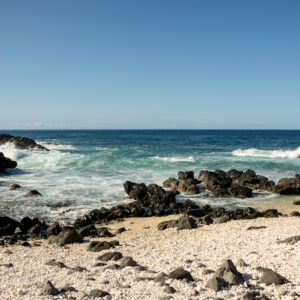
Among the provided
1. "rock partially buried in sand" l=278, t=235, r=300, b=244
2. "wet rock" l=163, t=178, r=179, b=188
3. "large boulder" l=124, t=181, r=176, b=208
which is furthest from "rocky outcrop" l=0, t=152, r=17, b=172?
"rock partially buried in sand" l=278, t=235, r=300, b=244

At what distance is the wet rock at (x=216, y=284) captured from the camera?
608 centimetres

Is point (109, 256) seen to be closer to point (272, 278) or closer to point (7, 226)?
point (272, 278)

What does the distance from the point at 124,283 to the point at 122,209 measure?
880cm

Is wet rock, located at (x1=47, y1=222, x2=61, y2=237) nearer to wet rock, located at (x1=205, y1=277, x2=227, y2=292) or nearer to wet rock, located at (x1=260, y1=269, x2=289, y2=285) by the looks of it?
wet rock, located at (x1=205, y1=277, x2=227, y2=292)

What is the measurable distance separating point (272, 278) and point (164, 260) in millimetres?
2837

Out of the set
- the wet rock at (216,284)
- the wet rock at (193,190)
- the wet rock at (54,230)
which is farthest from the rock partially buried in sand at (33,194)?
the wet rock at (216,284)

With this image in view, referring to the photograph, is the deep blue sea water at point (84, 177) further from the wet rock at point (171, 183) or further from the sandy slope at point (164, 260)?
the sandy slope at point (164, 260)

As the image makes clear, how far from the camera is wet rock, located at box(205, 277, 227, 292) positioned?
20.0 feet

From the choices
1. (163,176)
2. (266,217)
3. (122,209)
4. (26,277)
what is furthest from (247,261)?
(163,176)

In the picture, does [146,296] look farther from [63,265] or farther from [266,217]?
[266,217]

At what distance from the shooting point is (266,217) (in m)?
13.6

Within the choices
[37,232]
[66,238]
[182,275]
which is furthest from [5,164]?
[182,275]

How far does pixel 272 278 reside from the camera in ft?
20.6

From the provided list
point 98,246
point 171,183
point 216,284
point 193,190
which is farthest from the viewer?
point 171,183
